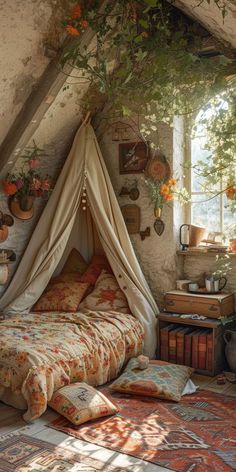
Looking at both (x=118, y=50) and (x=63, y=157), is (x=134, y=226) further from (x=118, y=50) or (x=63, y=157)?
(x=118, y=50)

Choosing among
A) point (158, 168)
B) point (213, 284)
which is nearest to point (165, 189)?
point (158, 168)

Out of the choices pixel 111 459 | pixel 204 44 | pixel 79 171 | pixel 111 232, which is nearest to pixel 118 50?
pixel 204 44

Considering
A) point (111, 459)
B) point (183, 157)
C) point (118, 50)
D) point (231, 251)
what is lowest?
point (111, 459)

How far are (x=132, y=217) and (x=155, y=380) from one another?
1805 mm

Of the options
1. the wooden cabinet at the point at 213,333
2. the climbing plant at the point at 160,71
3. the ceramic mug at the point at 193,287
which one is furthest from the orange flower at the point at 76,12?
the wooden cabinet at the point at 213,333

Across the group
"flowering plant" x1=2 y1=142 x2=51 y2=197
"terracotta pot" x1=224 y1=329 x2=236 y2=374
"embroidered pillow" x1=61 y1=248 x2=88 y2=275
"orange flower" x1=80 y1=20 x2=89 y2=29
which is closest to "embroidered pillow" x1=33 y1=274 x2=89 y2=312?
"embroidered pillow" x1=61 y1=248 x2=88 y2=275

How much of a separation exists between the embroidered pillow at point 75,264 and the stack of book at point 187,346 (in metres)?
1.16

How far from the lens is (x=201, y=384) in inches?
166

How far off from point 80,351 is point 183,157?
2282mm

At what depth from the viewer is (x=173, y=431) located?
3285mm

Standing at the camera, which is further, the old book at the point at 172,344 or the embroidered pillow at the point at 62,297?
the embroidered pillow at the point at 62,297

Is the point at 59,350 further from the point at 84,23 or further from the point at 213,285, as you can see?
the point at 84,23

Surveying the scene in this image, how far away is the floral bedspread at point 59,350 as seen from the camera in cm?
348

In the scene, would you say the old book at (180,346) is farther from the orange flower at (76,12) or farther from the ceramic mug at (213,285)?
the orange flower at (76,12)
